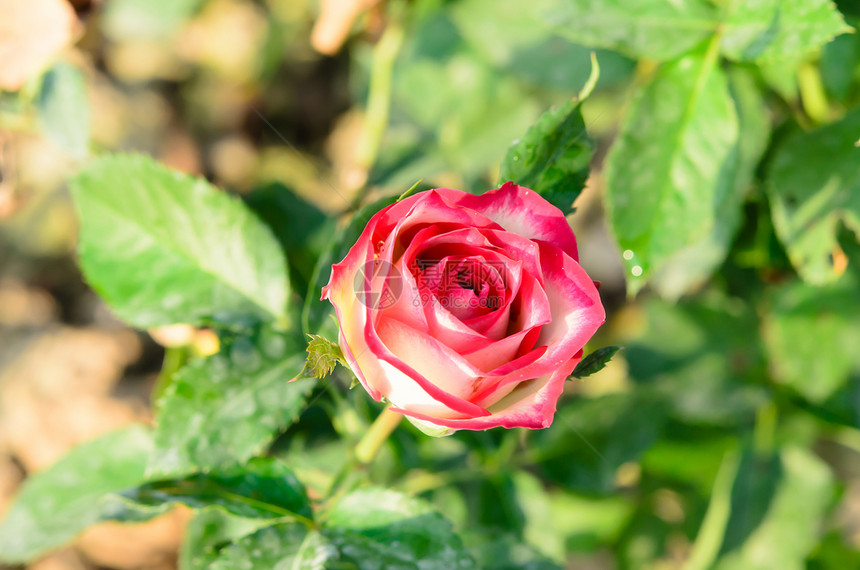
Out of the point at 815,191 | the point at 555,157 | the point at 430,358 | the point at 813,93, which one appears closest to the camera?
the point at 430,358

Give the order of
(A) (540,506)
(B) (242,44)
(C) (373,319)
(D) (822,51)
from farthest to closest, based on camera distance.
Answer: (B) (242,44)
(A) (540,506)
(D) (822,51)
(C) (373,319)

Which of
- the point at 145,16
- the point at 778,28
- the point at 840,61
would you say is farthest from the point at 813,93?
the point at 145,16

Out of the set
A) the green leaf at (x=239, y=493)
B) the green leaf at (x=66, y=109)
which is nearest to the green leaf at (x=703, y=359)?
the green leaf at (x=239, y=493)

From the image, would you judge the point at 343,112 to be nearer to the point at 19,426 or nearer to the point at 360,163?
the point at 360,163

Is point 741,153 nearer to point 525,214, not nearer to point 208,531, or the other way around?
point 525,214

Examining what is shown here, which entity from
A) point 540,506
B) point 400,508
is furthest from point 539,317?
point 540,506
